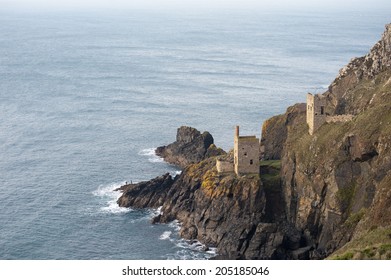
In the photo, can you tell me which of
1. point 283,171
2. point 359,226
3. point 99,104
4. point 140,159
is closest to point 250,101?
point 99,104

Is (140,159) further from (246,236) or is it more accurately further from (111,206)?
(246,236)

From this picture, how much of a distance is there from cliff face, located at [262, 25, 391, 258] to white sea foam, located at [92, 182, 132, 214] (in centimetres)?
2249

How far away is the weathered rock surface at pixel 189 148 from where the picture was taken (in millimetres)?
119125

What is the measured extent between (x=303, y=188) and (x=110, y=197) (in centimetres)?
2979

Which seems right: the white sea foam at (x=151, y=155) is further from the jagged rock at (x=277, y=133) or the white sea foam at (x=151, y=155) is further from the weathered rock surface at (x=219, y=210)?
the jagged rock at (x=277, y=133)

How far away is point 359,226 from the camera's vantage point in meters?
77.7

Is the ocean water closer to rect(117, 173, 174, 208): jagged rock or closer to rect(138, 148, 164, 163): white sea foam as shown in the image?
rect(138, 148, 164, 163): white sea foam

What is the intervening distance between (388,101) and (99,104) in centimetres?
8906

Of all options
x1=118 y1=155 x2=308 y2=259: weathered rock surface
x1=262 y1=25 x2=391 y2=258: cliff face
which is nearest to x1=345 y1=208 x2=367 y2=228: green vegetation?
x1=262 y1=25 x2=391 y2=258: cliff face

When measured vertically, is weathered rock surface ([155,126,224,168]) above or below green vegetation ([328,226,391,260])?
below

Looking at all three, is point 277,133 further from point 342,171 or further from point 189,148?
point 189,148

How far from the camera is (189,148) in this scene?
401ft

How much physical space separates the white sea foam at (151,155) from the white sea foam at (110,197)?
12.2m

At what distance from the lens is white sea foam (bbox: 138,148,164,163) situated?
125500 millimetres
